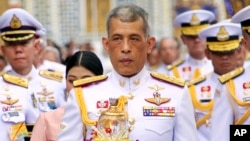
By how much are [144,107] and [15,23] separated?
3.31m

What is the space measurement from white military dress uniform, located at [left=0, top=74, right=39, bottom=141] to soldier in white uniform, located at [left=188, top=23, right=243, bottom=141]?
1861mm

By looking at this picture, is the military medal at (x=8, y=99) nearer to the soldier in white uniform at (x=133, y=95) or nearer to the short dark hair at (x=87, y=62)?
the short dark hair at (x=87, y=62)

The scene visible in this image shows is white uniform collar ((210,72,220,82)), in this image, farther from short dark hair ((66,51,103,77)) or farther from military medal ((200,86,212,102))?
short dark hair ((66,51,103,77))

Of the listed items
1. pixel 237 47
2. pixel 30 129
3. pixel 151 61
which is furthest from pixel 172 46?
pixel 30 129

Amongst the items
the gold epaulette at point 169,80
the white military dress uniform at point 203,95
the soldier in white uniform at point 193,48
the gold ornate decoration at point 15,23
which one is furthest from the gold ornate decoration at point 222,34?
the gold epaulette at point 169,80

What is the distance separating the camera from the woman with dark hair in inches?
301

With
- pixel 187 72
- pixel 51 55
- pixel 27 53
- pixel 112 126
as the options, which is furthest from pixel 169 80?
pixel 51 55

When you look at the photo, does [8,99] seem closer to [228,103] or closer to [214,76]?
[228,103]

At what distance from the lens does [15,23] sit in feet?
32.0

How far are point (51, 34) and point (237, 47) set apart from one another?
2320 cm

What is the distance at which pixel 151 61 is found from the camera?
1822 centimetres

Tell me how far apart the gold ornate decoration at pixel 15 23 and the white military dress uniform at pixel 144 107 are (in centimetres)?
303

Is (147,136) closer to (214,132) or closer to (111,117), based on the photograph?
(111,117)

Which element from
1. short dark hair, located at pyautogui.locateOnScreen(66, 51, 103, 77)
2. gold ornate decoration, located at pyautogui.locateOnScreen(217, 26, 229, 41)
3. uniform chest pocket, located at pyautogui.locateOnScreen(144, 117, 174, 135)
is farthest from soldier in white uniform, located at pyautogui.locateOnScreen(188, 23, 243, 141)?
uniform chest pocket, located at pyautogui.locateOnScreen(144, 117, 174, 135)
